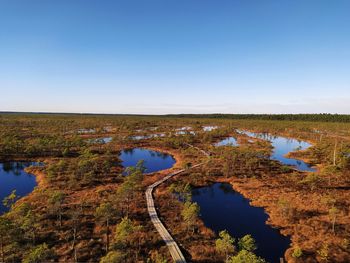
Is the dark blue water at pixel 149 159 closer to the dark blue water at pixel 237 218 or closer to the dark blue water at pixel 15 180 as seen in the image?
the dark blue water at pixel 237 218

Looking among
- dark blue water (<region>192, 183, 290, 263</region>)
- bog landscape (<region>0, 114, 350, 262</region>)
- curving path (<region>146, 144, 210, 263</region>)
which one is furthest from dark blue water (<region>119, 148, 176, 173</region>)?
curving path (<region>146, 144, 210, 263</region>)

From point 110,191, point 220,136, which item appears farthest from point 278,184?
point 220,136

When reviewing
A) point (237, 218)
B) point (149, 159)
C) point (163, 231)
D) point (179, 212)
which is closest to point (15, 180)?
point (149, 159)

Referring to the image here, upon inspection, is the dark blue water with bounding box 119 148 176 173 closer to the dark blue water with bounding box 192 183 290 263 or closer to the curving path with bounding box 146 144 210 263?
the dark blue water with bounding box 192 183 290 263

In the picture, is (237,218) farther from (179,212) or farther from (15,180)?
(15,180)

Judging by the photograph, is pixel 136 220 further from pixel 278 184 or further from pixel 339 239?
pixel 278 184

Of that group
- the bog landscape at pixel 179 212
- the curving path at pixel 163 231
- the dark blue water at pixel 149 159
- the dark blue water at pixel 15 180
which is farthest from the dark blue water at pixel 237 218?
the dark blue water at pixel 15 180
